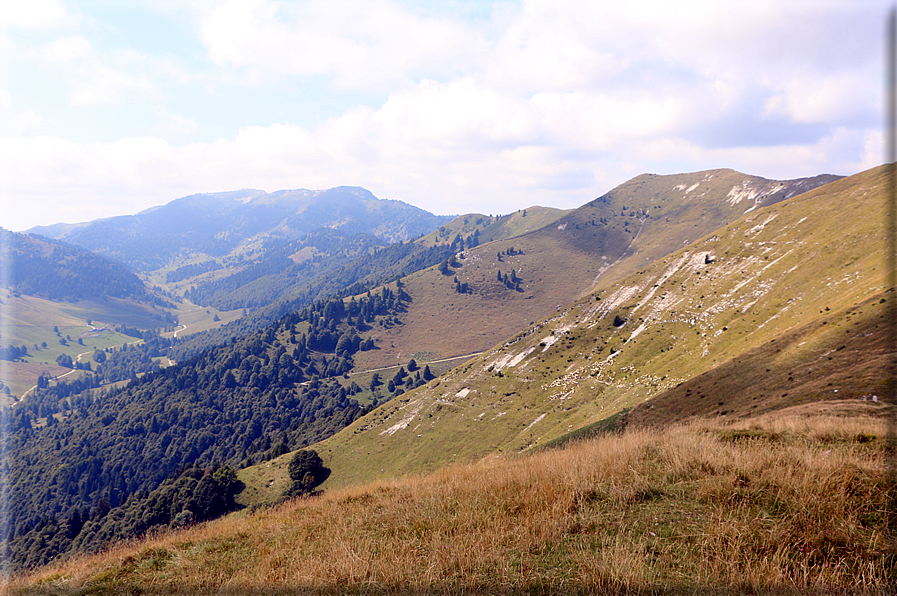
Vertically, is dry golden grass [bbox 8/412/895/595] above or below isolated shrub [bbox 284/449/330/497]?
above

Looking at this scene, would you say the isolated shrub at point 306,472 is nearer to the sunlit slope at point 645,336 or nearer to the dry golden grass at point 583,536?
the sunlit slope at point 645,336

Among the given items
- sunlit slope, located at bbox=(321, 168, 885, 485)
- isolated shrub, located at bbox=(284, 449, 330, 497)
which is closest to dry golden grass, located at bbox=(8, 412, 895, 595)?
sunlit slope, located at bbox=(321, 168, 885, 485)

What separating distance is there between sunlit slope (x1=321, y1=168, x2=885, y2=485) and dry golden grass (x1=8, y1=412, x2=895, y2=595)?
51.6 m

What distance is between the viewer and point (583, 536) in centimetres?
744

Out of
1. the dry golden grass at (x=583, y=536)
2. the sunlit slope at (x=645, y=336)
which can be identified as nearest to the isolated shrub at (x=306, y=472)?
the sunlit slope at (x=645, y=336)

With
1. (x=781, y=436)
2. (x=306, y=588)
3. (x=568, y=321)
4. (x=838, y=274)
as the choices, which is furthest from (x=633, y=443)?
(x=568, y=321)

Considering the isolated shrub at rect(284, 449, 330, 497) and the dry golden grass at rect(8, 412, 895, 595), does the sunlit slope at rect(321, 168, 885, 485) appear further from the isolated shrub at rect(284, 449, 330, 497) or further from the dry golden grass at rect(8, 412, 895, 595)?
the dry golden grass at rect(8, 412, 895, 595)

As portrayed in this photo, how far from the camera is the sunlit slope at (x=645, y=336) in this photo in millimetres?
68500

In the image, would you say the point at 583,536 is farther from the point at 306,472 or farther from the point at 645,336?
the point at 306,472

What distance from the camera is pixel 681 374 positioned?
6550 centimetres

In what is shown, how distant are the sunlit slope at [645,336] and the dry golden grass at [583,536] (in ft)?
169

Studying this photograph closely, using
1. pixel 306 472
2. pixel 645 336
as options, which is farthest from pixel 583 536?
pixel 306 472

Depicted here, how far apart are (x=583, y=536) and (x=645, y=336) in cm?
9466

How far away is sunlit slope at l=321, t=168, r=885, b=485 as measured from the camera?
6850 cm
